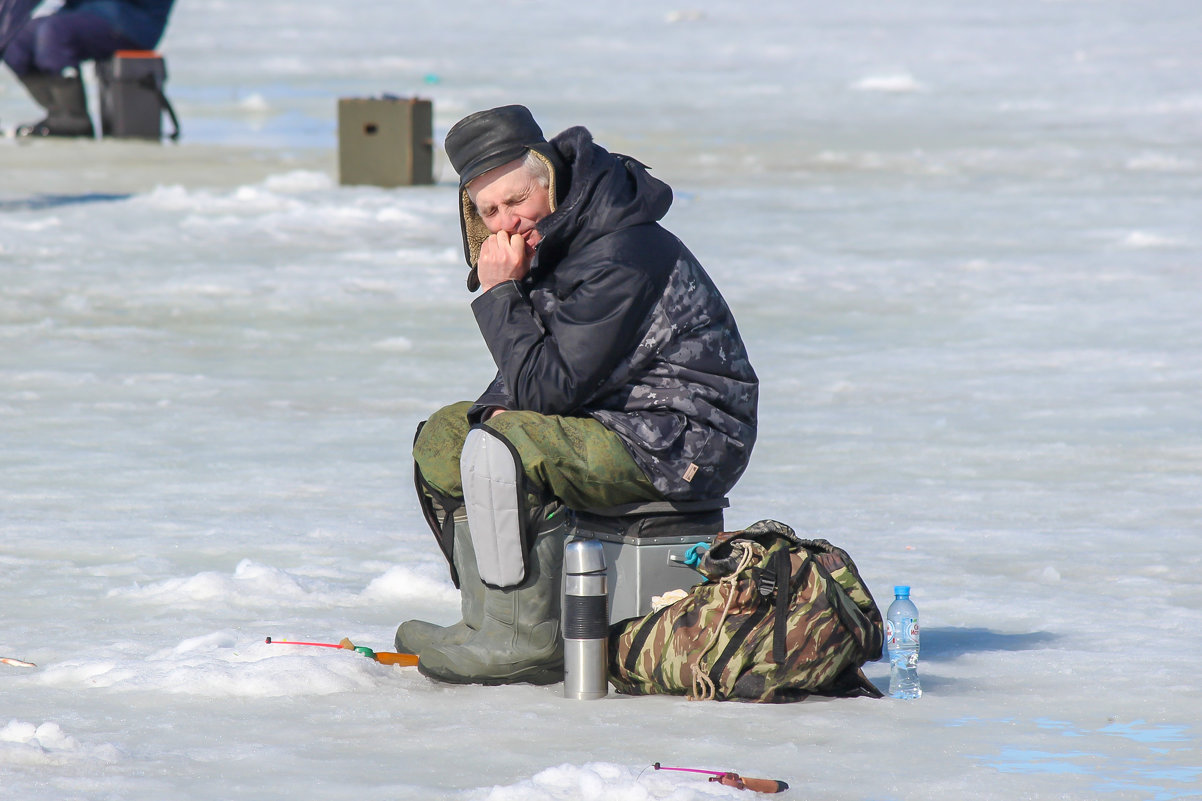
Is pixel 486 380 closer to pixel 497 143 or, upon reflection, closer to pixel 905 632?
pixel 497 143

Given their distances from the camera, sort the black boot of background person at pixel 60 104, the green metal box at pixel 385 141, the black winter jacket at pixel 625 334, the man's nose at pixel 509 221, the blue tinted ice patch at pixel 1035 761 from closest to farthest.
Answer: the blue tinted ice patch at pixel 1035 761 → the black winter jacket at pixel 625 334 → the man's nose at pixel 509 221 → the green metal box at pixel 385 141 → the black boot of background person at pixel 60 104

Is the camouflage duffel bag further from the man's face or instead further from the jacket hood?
the man's face

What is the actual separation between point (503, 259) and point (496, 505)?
0.54 m

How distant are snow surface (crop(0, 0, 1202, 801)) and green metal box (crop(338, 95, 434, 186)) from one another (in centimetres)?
44

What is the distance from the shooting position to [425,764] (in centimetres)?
342

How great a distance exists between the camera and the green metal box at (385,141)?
15078 mm

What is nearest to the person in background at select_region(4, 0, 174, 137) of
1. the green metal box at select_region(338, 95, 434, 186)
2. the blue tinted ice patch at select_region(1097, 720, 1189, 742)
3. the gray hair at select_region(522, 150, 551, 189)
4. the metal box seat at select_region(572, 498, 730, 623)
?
the green metal box at select_region(338, 95, 434, 186)

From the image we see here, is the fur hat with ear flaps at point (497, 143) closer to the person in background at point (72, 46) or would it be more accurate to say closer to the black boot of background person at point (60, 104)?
the person in background at point (72, 46)

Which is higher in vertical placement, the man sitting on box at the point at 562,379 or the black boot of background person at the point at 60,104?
the black boot of background person at the point at 60,104

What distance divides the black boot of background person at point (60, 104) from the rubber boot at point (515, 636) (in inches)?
636

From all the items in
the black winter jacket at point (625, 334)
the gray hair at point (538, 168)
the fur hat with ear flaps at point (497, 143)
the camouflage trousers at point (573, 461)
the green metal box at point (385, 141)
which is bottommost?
the camouflage trousers at point (573, 461)

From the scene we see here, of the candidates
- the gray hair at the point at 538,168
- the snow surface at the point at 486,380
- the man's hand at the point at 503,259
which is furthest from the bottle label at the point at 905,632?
the gray hair at the point at 538,168

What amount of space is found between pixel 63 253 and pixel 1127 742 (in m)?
9.70

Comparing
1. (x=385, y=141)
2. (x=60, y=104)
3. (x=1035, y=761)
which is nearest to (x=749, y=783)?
(x=1035, y=761)
